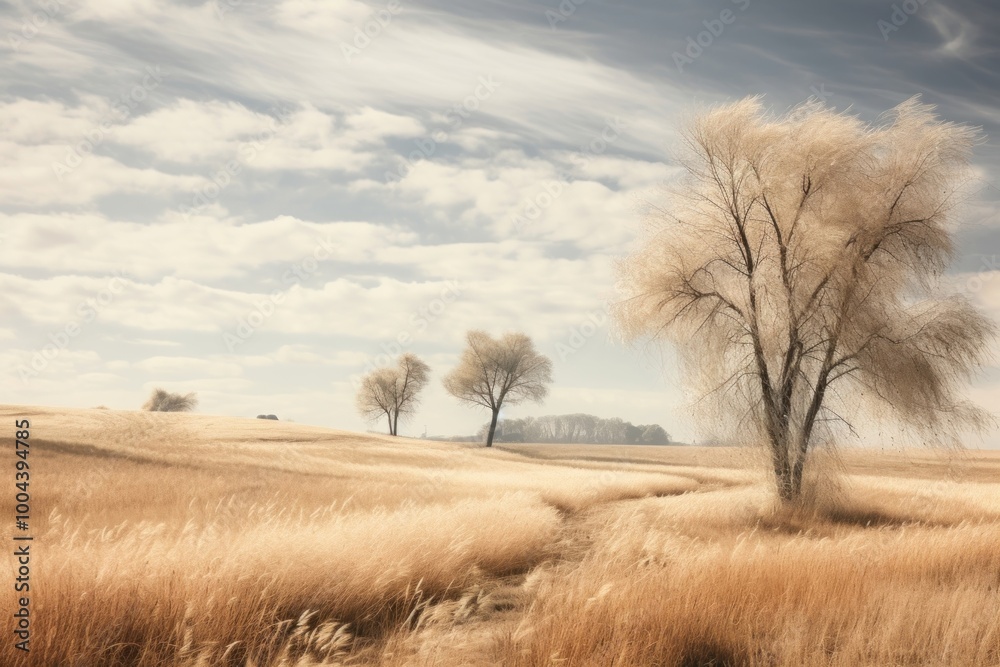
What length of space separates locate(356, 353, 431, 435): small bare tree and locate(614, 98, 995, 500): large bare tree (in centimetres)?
5690

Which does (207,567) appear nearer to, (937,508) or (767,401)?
(767,401)

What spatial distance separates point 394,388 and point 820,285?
61079mm

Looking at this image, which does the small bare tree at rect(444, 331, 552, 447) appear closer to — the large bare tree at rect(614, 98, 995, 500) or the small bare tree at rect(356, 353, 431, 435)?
the small bare tree at rect(356, 353, 431, 435)

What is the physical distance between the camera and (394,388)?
72438 millimetres

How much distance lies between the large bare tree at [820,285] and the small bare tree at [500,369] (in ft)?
146

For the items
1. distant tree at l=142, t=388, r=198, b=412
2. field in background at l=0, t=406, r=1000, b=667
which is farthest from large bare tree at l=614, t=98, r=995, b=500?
distant tree at l=142, t=388, r=198, b=412

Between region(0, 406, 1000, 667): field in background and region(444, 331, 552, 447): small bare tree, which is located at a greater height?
region(444, 331, 552, 447): small bare tree

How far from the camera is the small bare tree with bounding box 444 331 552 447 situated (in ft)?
199

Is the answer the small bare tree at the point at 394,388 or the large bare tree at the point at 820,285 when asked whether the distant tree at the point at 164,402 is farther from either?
the large bare tree at the point at 820,285

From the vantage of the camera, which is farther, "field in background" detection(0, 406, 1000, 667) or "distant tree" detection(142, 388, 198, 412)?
"distant tree" detection(142, 388, 198, 412)

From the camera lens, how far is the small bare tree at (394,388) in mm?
71375

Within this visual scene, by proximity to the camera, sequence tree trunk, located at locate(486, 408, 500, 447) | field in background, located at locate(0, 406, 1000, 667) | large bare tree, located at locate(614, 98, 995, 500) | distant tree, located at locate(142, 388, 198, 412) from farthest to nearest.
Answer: distant tree, located at locate(142, 388, 198, 412) < tree trunk, located at locate(486, 408, 500, 447) < large bare tree, located at locate(614, 98, 995, 500) < field in background, located at locate(0, 406, 1000, 667)

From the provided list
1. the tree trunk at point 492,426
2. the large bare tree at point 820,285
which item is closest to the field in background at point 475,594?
the large bare tree at point 820,285

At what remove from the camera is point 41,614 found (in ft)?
14.1
